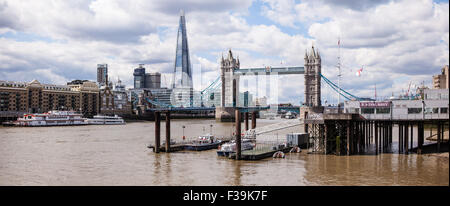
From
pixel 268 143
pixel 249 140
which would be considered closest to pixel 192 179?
pixel 249 140

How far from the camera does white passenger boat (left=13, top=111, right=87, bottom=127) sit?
362 ft

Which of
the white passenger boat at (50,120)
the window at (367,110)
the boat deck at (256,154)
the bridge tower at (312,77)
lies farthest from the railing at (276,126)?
the bridge tower at (312,77)

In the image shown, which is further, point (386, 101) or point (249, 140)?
point (249, 140)

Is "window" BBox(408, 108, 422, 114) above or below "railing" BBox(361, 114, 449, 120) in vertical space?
above

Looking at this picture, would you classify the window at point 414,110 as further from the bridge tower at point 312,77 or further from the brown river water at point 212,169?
the bridge tower at point 312,77

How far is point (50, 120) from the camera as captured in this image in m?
114

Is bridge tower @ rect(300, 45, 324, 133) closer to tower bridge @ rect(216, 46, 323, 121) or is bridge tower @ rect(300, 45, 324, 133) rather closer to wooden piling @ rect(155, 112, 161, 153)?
tower bridge @ rect(216, 46, 323, 121)

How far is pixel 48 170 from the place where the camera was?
36469 mm

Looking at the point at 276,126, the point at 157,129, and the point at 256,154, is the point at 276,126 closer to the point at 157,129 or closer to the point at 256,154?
the point at 256,154

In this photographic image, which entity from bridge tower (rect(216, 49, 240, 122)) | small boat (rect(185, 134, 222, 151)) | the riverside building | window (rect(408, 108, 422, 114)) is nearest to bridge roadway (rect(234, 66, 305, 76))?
bridge tower (rect(216, 49, 240, 122))

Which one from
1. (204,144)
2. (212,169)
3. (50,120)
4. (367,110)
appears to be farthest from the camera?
(50,120)

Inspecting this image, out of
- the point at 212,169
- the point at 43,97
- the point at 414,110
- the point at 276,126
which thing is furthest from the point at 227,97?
the point at 212,169
